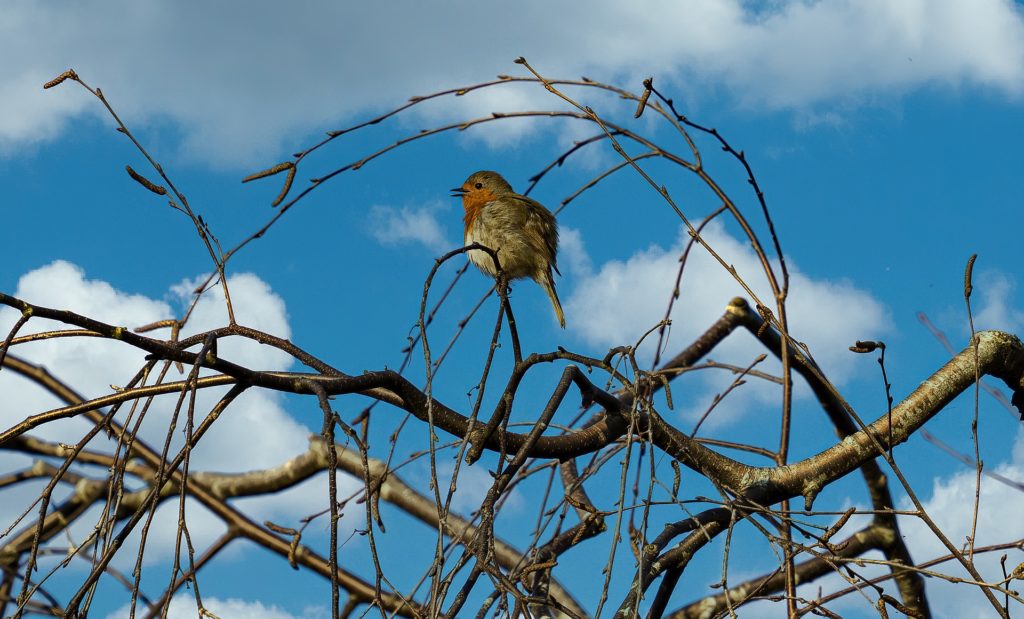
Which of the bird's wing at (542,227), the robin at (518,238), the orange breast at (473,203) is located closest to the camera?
the robin at (518,238)

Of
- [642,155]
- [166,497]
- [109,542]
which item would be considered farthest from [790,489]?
[166,497]

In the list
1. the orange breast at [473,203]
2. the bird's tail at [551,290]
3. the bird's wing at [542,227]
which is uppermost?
the orange breast at [473,203]

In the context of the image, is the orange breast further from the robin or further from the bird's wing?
the bird's wing

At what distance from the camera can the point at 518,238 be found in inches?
181

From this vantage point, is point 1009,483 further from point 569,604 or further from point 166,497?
point 166,497

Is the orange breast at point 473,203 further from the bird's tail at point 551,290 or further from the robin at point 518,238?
the bird's tail at point 551,290

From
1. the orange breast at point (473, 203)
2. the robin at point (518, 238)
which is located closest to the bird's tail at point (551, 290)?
the robin at point (518, 238)

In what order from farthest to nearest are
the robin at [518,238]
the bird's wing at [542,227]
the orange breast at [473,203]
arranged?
the orange breast at [473,203], the bird's wing at [542,227], the robin at [518,238]

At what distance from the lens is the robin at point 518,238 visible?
458 cm

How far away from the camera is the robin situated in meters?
4.58

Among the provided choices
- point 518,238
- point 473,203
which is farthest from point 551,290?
point 473,203

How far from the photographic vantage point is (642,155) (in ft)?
8.77

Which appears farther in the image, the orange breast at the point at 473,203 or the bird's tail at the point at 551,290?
the orange breast at the point at 473,203

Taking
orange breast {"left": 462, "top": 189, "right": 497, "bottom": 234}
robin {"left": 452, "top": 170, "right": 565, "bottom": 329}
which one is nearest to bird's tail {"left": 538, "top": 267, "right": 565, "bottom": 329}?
robin {"left": 452, "top": 170, "right": 565, "bottom": 329}
